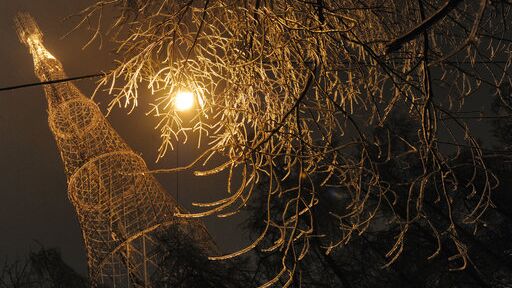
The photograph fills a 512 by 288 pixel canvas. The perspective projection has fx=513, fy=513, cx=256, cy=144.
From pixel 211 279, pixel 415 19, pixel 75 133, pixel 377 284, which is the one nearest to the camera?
pixel 415 19

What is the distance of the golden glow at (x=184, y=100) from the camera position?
2.39m

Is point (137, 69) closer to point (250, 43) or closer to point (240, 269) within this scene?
point (250, 43)

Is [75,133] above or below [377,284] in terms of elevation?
above

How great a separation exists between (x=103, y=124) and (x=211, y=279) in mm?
4071

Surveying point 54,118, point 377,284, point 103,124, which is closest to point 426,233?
point 377,284

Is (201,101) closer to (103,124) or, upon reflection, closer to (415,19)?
(415,19)

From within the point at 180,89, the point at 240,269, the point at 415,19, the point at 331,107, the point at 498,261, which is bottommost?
the point at 498,261

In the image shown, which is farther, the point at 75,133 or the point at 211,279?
the point at 75,133

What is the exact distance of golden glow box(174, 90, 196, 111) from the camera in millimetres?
2389

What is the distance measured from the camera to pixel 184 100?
94.6 inches

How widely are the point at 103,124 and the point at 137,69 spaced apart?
8.68 meters

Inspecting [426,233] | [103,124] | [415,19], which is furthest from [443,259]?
[415,19]

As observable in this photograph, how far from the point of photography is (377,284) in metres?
12.8

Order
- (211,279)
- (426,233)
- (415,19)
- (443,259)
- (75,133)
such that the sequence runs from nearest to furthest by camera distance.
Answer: (415,19)
(211,279)
(75,133)
(443,259)
(426,233)
